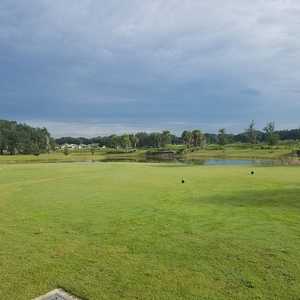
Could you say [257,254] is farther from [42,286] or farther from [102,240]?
[42,286]

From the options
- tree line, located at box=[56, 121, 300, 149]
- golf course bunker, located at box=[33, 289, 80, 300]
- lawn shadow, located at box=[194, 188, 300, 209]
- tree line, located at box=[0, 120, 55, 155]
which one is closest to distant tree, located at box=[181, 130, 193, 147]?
tree line, located at box=[56, 121, 300, 149]

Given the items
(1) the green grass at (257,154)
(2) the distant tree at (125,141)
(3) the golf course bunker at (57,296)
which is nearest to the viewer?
(3) the golf course bunker at (57,296)

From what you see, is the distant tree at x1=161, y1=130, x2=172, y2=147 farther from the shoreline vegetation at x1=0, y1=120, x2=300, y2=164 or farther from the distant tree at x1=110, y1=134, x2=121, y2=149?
the distant tree at x1=110, y1=134, x2=121, y2=149

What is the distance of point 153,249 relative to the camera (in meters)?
6.93

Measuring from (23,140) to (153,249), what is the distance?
124018 millimetres

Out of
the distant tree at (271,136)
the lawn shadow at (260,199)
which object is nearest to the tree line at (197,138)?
the distant tree at (271,136)

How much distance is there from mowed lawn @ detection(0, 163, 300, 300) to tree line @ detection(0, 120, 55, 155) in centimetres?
11020

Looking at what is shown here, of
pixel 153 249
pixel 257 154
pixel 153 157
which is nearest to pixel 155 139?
pixel 153 157

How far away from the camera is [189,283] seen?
212 inches

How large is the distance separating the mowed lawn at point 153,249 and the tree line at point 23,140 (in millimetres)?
110196

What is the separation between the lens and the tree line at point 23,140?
120 meters

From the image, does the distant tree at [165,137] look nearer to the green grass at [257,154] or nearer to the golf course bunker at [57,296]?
the green grass at [257,154]

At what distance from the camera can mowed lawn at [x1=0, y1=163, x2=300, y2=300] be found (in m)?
5.26

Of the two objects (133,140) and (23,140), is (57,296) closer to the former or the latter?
(23,140)
